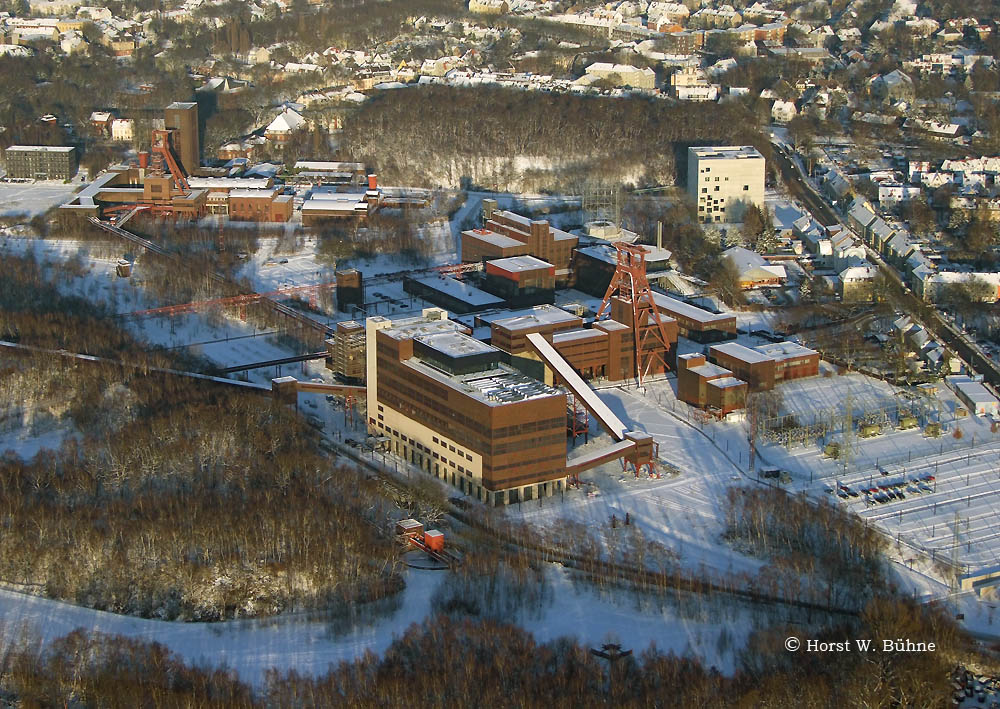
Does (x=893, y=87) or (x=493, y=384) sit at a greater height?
(x=893, y=87)

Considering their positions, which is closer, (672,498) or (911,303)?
(672,498)

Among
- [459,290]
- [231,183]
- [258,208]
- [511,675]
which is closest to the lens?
[511,675]

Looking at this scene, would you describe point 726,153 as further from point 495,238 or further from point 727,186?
point 495,238

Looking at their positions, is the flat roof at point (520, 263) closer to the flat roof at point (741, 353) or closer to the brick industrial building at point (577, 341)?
the brick industrial building at point (577, 341)

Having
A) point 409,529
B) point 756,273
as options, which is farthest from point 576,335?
point 409,529

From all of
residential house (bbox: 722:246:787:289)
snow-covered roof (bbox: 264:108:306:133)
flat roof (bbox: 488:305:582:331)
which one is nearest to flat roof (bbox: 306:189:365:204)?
snow-covered roof (bbox: 264:108:306:133)

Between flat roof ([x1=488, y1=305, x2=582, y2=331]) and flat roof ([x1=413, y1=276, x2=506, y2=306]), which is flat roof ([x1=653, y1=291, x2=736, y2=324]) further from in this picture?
flat roof ([x1=413, y1=276, x2=506, y2=306])

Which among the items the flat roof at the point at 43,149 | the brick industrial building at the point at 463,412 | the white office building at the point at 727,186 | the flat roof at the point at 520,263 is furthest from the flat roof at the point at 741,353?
the flat roof at the point at 43,149
